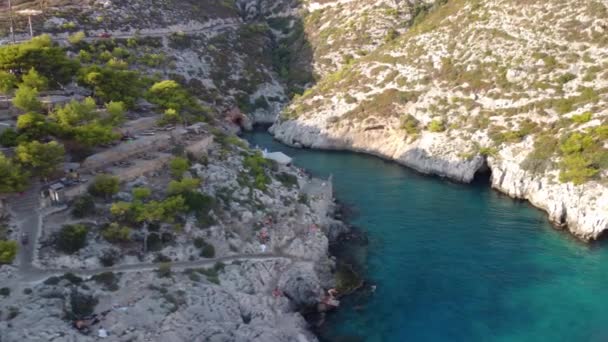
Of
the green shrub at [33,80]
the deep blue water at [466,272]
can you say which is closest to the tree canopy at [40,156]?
the green shrub at [33,80]

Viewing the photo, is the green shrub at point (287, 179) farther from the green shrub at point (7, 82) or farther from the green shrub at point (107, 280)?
the green shrub at point (7, 82)

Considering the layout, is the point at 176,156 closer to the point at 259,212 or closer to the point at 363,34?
the point at 259,212

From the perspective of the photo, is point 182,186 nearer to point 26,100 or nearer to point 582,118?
point 26,100

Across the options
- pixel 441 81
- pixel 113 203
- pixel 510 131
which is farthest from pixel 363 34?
pixel 113 203

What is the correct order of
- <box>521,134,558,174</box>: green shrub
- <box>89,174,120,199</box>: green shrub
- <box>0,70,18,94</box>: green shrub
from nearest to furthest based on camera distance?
<box>89,174,120,199</box>: green shrub → <box>0,70,18,94</box>: green shrub → <box>521,134,558,174</box>: green shrub

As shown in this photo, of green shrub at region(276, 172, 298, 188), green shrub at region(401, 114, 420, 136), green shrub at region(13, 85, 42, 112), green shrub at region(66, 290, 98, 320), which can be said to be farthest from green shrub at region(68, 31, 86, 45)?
green shrub at region(66, 290, 98, 320)

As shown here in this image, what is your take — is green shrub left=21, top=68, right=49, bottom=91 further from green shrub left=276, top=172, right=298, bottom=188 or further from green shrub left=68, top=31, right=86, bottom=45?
green shrub left=68, top=31, right=86, bottom=45
